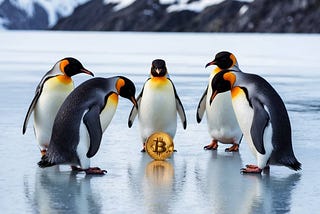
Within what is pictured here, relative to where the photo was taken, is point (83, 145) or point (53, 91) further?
point (53, 91)

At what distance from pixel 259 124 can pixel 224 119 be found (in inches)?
61.9

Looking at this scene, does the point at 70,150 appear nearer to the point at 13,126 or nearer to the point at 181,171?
the point at 181,171

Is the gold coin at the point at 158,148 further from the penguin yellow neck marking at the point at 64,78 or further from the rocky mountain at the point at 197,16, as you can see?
the rocky mountain at the point at 197,16

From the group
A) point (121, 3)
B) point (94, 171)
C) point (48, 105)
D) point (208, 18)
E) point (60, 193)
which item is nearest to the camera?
point (60, 193)

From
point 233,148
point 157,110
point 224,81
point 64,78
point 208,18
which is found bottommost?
point 233,148

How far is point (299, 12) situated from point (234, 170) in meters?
109

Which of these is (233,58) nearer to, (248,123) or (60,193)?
(248,123)

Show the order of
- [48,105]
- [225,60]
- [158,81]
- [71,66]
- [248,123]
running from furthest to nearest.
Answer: [225,60] → [158,81] → [48,105] → [71,66] → [248,123]

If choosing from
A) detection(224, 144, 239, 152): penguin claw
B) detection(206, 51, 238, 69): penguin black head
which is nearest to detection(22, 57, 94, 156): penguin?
detection(206, 51, 238, 69): penguin black head

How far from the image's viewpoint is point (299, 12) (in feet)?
368

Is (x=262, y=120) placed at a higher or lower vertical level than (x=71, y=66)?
lower

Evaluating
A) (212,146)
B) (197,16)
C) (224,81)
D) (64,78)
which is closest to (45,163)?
(64,78)

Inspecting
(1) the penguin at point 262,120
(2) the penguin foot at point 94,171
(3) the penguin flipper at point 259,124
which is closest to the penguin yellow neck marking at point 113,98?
(2) the penguin foot at point 94,171

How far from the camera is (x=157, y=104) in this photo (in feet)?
23.0
